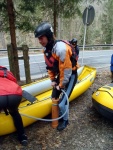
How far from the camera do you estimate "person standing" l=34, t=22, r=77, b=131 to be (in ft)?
10.1

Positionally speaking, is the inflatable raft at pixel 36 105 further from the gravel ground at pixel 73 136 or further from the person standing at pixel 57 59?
the person standing at pixel 57 59

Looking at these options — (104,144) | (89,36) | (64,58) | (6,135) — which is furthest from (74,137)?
(89,36)

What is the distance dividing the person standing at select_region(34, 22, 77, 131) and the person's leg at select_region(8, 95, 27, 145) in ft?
2.84

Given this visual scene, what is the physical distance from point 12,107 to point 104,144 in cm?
190

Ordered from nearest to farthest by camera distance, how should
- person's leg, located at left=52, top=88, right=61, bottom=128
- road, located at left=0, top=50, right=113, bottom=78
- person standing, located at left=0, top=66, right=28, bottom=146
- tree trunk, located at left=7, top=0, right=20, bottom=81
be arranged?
person standing, located at left=0, top=66, right=28, bottom=146, person's leg, located at left=52, top=88, right=61, bottom=128, tree trunk, located at left=7, top=0, right=20, bottom=81, road, located at left=0, top=50, right=113, bottom=78

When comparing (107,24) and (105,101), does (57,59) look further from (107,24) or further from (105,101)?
(107,24)

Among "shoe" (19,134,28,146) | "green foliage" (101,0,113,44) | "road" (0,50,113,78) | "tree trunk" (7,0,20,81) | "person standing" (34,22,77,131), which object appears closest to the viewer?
"person standing" (34,22,77,131)

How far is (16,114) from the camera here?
3.12 m

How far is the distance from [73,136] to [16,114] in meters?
1.30

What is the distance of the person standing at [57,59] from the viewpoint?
308 centimetres

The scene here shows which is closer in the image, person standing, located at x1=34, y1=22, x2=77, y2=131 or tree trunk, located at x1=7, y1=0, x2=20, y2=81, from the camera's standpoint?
person standing, located at x1=34, y1=22, x2=77, y2=131

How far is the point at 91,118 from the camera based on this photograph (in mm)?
4371

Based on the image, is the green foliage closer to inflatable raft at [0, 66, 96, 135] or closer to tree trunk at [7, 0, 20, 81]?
tree trunk at [7, 0, 20, 81]

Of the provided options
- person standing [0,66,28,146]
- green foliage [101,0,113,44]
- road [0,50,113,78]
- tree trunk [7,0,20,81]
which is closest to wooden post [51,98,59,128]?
person standing [0,66,28,146]
